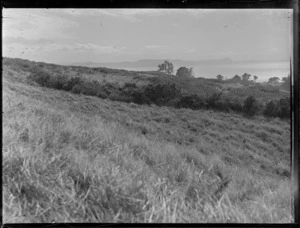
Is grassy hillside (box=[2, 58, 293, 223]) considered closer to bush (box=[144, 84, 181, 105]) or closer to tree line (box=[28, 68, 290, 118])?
tree line (box=[28, 68, 290, 118])

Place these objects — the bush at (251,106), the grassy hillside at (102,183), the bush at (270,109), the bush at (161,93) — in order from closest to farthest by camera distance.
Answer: the grassy hillside at (102,183) → the bush at (161,93) → the bush at (270,109) → the bush at (251,106)

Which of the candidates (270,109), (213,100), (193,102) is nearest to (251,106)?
(270,109)

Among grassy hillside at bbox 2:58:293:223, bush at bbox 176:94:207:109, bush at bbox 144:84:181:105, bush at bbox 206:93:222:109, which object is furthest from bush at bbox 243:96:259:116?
grassy hillside at bbox 2:58:293:223

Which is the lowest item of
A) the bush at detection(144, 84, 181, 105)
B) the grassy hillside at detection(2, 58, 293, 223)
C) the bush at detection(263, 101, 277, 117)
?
the grassy hillside at detection(2, 58, 293, 223)

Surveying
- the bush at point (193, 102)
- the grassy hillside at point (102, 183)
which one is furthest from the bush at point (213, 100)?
the grassy hillside at point (102, 183)

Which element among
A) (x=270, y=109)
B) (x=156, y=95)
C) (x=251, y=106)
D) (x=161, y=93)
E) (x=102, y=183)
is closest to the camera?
(x=102, y=183)

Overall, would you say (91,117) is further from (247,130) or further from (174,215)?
(247,130)

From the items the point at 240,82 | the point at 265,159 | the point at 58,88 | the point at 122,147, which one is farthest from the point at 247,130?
the point at 122,147

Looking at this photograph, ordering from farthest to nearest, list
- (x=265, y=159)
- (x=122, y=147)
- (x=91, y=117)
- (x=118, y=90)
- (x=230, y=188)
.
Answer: (x=118, y=90), (x=265, y=159), (x=91, y=117), (x=122, y=147), (x=230, y=188)

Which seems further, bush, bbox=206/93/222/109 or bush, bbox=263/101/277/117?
bush, bbox=263/101/277/117

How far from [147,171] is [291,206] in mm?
1281

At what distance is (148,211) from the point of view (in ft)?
8.32

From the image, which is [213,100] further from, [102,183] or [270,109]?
[102,183]

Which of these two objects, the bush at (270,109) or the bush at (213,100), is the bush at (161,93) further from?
the bush at (270,109)
